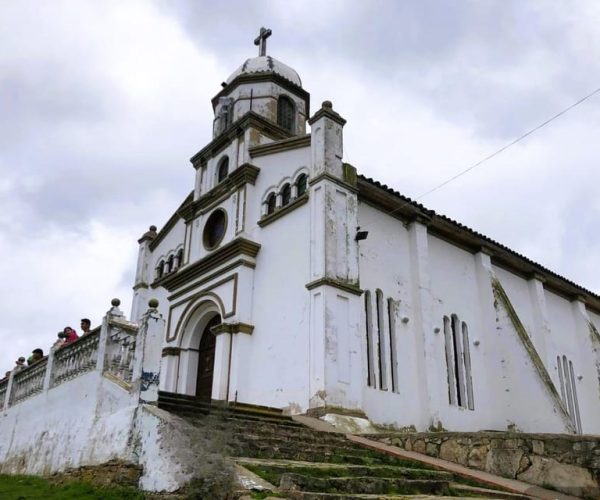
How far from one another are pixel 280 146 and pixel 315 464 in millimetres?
10293

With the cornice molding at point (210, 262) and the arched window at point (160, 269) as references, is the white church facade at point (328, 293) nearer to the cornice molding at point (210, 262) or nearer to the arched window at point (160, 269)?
the cornice molding at point (210, 262)

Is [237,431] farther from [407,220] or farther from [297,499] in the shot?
[407,220]

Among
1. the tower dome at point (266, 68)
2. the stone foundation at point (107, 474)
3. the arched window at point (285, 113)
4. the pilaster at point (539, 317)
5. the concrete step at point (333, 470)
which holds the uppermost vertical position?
the tower dome at point (266, 68)

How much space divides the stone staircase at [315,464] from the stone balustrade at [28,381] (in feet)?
11.8

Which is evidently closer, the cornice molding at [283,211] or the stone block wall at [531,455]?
the stone block wall at [531,455]

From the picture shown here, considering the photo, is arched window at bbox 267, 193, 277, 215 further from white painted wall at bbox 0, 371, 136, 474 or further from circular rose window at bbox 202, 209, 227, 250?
white painted wall at bbox 0, 371, 136, 474

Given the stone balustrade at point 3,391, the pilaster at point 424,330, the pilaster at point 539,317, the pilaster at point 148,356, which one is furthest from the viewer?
the pilaster at point 539,317

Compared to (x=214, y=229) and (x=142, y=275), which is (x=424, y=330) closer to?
(x=214, y=229)

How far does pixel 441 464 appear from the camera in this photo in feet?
28.9

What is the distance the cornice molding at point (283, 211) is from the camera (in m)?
14.5

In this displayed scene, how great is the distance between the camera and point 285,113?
63.5ft

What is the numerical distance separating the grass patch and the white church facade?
16.8ft

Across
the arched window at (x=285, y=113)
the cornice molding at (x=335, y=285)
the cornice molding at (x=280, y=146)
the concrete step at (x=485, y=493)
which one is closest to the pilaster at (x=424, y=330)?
the cornice molding at (x=335, y=285)

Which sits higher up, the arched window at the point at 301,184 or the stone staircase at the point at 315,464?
the arched window at the point at 301,184
